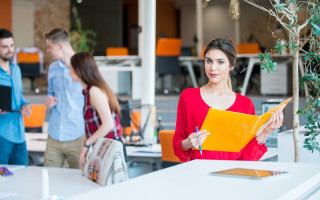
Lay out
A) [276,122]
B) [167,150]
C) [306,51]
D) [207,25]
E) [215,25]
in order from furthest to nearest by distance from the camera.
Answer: [207,25] < [215,25] < [167,150] < [306,51] < [276,122]

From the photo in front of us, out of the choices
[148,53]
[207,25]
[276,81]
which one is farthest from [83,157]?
[207,25]

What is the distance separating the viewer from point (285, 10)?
8.35 feet

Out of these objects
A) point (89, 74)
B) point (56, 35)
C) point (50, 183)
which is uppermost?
point (56, 35)

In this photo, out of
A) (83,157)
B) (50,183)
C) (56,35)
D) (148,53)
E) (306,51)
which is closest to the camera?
(306,51)

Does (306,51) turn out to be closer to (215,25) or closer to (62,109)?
(62,109)

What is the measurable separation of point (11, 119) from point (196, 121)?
7.11ft

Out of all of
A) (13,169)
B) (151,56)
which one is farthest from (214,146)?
(151,56)

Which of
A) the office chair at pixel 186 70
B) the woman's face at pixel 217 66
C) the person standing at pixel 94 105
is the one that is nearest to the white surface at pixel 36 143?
the person standing at pixel 94 105

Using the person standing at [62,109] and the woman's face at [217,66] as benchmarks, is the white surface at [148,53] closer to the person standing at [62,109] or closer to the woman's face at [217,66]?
the person standing at [62,109]

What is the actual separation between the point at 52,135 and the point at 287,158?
7.49ft

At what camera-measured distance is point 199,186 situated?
171 cm

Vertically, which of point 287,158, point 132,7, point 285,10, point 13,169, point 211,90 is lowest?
point 13,169

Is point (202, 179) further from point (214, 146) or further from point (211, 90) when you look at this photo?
point (211, 90)

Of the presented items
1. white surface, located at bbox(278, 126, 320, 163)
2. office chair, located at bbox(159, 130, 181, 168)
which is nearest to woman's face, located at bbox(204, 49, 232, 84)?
white surface, located at bbox(278, 126, 320, 163)
